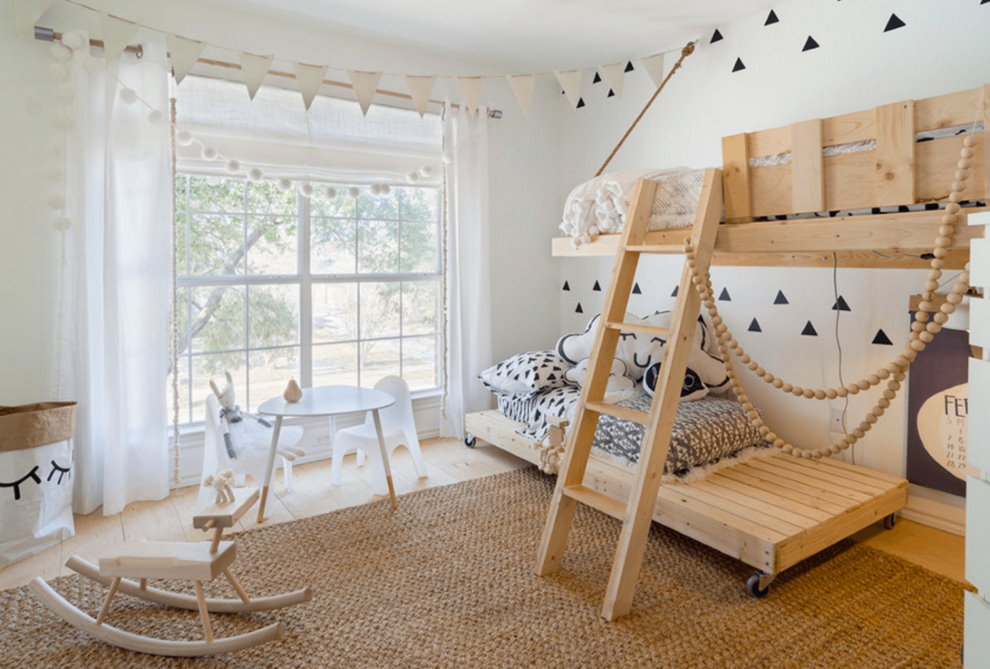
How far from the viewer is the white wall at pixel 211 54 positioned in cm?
255

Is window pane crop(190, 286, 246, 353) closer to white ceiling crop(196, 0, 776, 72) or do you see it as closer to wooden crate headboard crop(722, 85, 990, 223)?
white ceiling crop(196, 0, 776, 72)

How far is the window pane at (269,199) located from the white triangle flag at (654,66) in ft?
6.36

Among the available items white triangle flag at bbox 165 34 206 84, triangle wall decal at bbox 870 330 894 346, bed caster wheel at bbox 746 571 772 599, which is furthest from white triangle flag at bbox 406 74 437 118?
bed caster wheel at bbox 746 571 772 599

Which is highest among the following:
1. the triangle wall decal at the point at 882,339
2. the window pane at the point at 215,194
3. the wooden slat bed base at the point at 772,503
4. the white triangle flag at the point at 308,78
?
the white triangle flag at the point at 308,78

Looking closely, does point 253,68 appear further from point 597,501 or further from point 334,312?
point 597,501

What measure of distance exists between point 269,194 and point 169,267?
67cm

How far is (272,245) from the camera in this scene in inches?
130

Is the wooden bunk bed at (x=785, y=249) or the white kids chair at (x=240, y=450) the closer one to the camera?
the wooden bunk bed at (x=785, y=249)

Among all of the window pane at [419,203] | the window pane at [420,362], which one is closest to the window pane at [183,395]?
the window pane at [420,362]

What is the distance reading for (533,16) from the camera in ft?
9.97

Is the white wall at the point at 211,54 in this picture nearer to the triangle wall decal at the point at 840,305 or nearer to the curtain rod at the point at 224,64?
the curtain rod at the point at 224,64

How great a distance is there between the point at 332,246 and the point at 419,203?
602mm

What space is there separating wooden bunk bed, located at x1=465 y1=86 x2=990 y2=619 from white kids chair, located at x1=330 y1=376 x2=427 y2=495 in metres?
0.90

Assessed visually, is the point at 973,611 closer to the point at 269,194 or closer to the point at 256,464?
the point at 256,464
